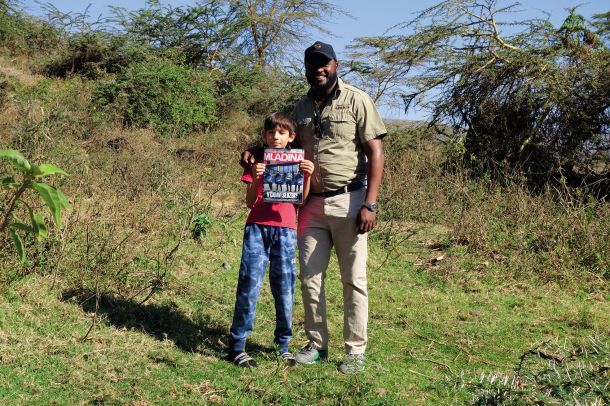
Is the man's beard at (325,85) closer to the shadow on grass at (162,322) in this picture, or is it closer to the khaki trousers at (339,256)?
the khaki trousers at (339,256)

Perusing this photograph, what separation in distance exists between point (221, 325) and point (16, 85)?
382 inches

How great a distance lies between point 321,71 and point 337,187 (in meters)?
0.72

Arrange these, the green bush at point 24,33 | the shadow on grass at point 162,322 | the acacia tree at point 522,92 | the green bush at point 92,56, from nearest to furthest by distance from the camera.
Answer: the shadow on grass at point 162,322 < the acacia tree at point 522,92 < the green bush at point 92,56 < the green bush at point 24,33

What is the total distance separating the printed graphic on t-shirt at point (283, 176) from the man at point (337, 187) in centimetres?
19

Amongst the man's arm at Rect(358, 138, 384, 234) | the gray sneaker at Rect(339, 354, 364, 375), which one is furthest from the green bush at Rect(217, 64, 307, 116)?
the gray sneaker at Rect(339, 354, 364, 375)

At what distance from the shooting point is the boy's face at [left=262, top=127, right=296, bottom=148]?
4.13m

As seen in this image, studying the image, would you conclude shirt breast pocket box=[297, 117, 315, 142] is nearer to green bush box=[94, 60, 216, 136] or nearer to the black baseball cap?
the black baseball cap

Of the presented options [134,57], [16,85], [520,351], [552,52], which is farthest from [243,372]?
[134,57]

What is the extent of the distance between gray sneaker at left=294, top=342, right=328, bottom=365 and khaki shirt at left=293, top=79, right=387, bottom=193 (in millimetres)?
1024

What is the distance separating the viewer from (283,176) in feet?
13.3

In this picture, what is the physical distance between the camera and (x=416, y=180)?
10.1 meters

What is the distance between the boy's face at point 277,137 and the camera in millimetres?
4133

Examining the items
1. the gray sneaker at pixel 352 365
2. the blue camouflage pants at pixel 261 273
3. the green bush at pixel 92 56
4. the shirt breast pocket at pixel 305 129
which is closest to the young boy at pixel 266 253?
the blue camouflage pants at pixel 261 273

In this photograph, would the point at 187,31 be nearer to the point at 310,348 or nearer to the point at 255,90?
the point at 255,90
